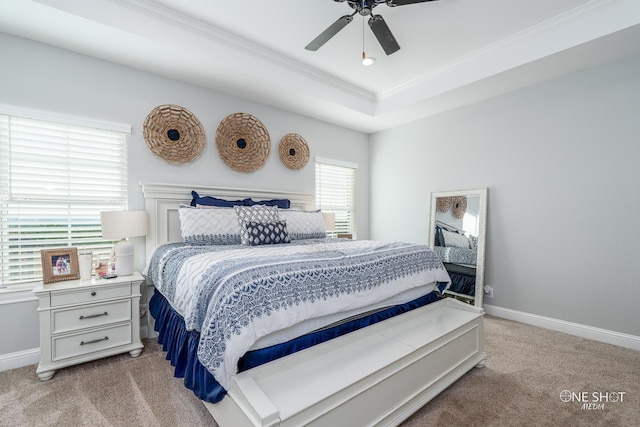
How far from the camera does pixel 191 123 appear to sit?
3141 mm

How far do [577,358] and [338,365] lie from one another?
7.17 feet

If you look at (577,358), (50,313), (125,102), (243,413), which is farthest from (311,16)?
(577,358)

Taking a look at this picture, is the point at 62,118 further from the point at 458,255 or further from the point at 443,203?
the point at 458,255

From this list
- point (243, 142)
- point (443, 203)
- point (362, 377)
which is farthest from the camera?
point (443, 203)

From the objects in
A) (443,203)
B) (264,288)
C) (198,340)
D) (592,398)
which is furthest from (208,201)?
(592,398)

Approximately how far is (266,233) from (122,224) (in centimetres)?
117

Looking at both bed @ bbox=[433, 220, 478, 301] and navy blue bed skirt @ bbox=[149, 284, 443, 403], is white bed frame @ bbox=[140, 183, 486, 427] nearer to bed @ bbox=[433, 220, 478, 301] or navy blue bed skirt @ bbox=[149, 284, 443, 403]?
navy blue bed skirt @ bbox=[149, 284, 443, 403]

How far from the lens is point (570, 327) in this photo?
2885mm

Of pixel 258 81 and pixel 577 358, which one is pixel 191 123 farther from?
pixel 577 358

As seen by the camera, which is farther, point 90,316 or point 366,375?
point 90,316

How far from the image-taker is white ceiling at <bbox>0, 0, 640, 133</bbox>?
2.25 metres

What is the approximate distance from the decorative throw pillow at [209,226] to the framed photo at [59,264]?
81 cm

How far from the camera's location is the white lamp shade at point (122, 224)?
239 cm

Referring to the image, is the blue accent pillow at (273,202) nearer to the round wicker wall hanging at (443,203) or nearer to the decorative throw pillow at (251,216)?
the decorative throw pillow at (251,216)
